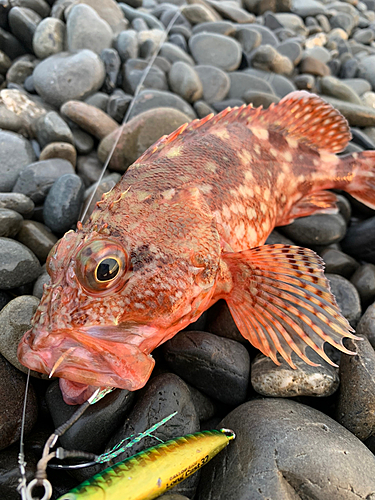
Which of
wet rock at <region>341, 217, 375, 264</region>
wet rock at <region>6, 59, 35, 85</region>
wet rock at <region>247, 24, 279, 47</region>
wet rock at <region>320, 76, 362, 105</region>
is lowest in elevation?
wet rock at <region>341, 217, 375, 264</region>

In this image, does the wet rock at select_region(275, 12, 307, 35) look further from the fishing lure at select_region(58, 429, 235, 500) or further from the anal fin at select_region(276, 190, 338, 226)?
the fishing lure at select_region(58, 429, 235, 500)

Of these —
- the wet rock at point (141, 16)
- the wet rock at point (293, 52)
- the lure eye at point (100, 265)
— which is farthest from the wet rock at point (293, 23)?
the lure eye at point (100, 265)

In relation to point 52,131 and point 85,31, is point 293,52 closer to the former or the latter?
point 85,31

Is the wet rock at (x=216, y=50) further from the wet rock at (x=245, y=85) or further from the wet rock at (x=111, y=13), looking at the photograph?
the wet rock at (x=111, y=13)

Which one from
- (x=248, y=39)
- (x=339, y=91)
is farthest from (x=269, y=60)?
(x=339, y=91)

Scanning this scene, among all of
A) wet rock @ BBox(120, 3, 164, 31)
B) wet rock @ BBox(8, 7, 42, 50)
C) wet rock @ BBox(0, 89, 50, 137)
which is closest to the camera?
wet rock @ BBox(0, 89, 50, 137)

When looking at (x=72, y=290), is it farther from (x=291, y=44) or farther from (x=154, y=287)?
(x=291, y=44)

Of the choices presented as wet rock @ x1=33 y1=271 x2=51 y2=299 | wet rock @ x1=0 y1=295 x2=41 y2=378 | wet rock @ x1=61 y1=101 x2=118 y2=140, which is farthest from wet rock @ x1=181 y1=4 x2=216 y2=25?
wet rock @ x1=0 y1=295 x2=41 y2=378
